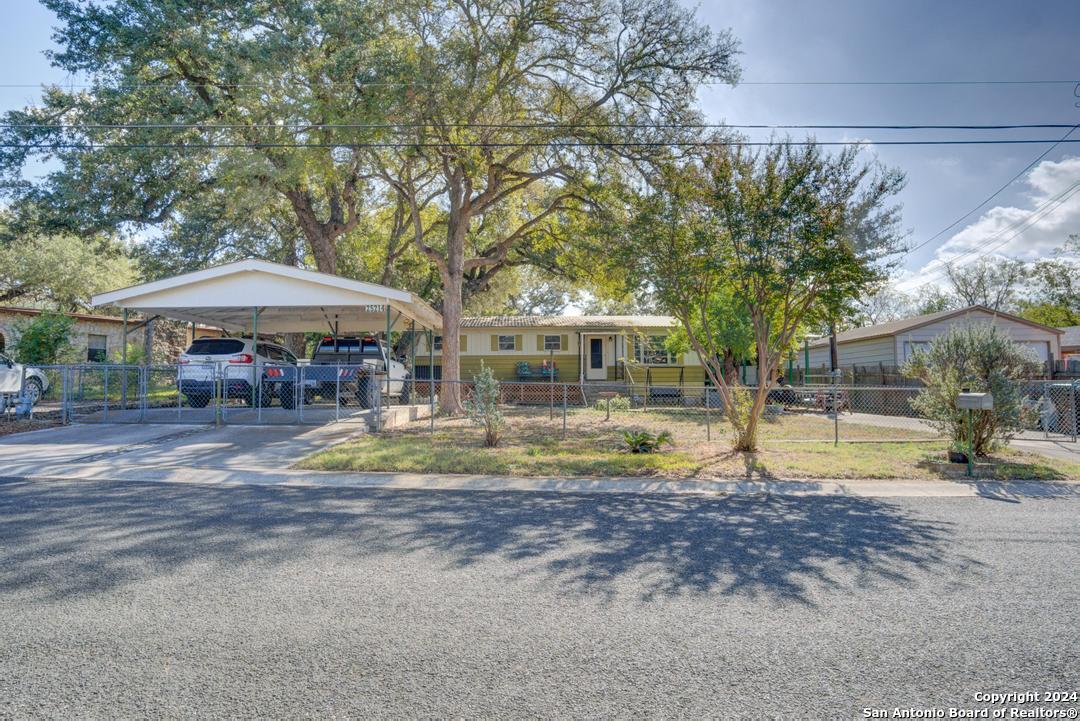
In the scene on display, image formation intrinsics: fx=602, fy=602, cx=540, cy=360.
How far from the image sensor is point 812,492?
7.81 meters

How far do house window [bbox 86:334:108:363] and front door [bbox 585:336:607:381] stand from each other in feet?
71.3

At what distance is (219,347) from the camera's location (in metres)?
14.1

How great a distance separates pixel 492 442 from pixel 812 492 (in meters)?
5.36

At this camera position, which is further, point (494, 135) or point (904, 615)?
point (494, 135)

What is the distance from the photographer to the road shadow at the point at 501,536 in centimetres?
430

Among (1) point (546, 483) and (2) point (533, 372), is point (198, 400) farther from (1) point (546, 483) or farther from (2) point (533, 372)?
(2) point (533, 372)

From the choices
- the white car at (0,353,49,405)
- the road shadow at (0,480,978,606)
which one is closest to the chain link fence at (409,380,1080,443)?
the road shadow at (0,480,978,606)

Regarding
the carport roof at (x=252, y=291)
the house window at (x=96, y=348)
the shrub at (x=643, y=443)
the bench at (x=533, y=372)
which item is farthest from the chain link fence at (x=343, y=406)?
the house window at (x=96, y=348)

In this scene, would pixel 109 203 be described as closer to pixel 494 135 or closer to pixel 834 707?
pixel 494 135

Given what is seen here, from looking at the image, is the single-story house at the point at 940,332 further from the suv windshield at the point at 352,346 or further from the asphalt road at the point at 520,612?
the suv windshield at the point at 352,346

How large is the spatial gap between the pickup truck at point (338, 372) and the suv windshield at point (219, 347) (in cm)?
93

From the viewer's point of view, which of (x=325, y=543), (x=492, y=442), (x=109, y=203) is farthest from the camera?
(x=109, y=203)

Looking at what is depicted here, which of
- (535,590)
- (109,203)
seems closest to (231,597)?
(535,590)

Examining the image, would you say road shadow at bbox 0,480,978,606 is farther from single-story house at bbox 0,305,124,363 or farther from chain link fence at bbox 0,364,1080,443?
single-story house at bbox 0,305,124,363
